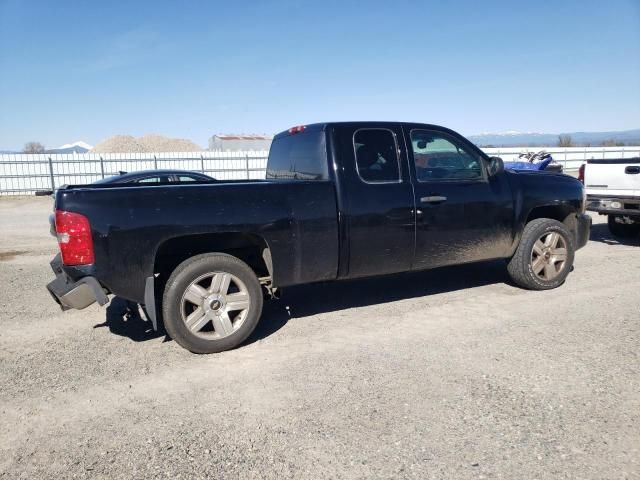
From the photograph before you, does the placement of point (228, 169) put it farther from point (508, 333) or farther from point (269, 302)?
point (508, 333)

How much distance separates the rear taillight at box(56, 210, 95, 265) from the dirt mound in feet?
186

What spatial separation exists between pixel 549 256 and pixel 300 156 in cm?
311

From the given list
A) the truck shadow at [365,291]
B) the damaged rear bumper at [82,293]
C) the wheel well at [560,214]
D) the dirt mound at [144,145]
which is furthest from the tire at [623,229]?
the dirt mound at [144,145]

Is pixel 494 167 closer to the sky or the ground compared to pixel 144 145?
closer to the ground

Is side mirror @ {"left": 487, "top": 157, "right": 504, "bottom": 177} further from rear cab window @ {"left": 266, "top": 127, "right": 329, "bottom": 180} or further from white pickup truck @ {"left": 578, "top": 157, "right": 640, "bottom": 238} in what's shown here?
white pickup truck @ {"left": 578, "top": 157, "right": 640, "bottom": 238}

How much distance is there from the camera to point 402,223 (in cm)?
467

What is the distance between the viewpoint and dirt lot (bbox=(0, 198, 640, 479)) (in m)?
2.63

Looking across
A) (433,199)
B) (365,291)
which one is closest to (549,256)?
(433,199)

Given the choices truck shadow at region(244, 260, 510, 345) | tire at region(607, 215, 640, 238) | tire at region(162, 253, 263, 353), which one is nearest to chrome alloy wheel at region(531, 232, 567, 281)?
truck shadow at region(244, 260, 510, 345)

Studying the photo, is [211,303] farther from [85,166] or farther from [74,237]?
[85,166]

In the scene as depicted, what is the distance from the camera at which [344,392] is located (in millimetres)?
3377

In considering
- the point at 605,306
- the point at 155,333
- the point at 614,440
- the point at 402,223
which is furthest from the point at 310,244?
the point at 605,306

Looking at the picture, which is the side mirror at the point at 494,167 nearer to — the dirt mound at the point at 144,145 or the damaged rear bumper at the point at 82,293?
the damaged rear bumper at the point at 82,293

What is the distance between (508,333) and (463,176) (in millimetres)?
1686
